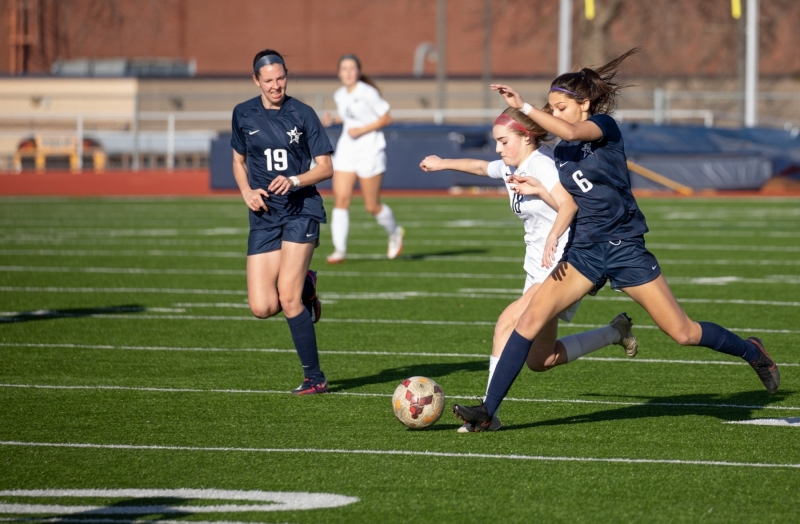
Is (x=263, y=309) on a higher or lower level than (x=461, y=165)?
lower

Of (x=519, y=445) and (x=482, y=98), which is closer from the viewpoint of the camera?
(x=519, y=445)

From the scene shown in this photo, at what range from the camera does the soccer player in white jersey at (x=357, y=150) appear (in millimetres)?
13477

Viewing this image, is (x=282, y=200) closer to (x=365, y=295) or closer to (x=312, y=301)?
(x=312, y=301)

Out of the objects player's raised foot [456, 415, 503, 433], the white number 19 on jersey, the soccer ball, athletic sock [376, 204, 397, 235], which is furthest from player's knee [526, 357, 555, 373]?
athletic sock [376, 204, 397, 235]

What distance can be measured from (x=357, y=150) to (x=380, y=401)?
23.7ft

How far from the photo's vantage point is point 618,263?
575 cm

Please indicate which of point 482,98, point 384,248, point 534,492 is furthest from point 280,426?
point 482,98

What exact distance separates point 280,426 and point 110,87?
39.6 m

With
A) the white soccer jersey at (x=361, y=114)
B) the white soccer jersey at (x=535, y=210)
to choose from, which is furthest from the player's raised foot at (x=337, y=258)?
the white soccer jersey at (x=535, y=210)

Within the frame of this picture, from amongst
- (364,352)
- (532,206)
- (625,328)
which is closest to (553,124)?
(532,206)

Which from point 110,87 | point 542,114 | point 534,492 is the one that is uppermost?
point 110,87

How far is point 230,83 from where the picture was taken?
140 ft

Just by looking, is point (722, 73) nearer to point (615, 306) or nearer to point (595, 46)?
point (595, 46)

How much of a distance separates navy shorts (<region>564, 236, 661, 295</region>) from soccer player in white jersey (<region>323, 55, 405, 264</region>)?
7765mm
